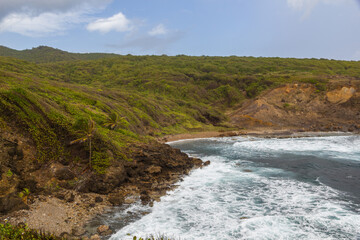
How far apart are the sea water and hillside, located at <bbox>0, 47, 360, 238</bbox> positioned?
254cm

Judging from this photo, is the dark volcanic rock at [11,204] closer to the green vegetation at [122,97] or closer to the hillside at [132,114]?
the hillside at [132,114]

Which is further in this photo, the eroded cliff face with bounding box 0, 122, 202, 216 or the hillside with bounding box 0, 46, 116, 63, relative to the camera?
the hillside with bounding box 0, 46, 116, 63

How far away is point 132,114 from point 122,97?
38.8ft

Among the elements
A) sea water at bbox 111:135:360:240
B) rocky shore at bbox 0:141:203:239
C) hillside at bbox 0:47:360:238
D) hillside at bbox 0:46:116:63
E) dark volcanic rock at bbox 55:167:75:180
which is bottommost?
sea water at bbox 111:135:360:240

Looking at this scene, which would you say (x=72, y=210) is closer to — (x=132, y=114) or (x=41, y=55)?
(x=132, y=114)

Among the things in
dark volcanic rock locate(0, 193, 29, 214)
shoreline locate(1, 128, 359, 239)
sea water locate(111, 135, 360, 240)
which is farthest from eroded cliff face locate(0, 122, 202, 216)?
sea water locate(111, 135, 360, 240)

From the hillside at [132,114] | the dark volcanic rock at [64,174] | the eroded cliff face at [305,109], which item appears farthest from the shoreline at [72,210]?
the eroded cliff face at [305,109]

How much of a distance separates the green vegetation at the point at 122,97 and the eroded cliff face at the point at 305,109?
3.14 m

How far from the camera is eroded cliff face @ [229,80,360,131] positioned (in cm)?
5838

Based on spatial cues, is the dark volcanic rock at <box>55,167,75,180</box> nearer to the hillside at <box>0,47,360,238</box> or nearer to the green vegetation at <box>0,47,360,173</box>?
the hillside at <box>0,47,360,238</box>

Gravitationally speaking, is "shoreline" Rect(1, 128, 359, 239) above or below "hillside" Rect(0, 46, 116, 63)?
below

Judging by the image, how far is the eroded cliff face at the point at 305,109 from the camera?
2298 inches

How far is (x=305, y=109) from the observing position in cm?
6400

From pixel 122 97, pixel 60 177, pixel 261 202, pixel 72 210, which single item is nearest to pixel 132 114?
pixel 122 97
